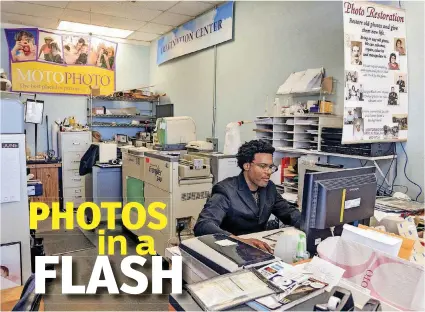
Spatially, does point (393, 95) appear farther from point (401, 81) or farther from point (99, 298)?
point (99, 298)

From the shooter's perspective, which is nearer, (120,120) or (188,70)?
(188,70)

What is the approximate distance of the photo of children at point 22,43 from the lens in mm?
5793

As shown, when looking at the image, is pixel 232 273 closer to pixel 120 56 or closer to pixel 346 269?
pixel 346 269

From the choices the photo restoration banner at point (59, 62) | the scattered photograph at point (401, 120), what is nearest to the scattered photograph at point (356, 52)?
the scattered photograph at point (401, 120)

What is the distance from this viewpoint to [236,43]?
4484 millimetres

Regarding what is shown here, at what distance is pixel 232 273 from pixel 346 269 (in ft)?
1.39

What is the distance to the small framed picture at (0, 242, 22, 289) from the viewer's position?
6.39ft

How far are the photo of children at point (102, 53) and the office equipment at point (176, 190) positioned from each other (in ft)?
11.6

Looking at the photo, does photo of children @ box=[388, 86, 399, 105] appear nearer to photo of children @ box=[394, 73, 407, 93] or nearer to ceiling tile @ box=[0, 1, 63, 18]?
photo of children @ box=[394, 73, 407, 93]

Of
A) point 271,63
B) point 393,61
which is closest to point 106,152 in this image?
point 271,63

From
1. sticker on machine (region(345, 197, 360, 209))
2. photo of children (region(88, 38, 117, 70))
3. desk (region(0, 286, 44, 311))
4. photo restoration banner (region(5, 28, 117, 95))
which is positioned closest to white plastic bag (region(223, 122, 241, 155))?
sticker on machine (region(345, 197, 360, 209))

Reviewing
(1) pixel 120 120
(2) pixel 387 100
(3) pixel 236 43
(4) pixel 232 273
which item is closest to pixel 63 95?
(1) pixel 120 120

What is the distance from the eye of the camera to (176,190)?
11.0 ft

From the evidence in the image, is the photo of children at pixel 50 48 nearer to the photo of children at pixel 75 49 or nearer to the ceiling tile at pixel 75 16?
the photo of children at pixel 75 49
